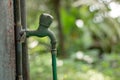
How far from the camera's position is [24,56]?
1.64 metres

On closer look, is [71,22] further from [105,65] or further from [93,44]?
[105,65]

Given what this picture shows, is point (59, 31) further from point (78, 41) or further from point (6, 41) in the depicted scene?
point (6, 41)

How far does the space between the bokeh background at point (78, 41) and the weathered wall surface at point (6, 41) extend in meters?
2.81

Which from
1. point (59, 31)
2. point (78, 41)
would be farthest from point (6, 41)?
point (78, 41)

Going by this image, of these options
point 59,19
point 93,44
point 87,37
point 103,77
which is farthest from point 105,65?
point 93,44

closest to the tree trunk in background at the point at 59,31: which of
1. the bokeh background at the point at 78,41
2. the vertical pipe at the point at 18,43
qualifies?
the bokeh background at the point at 78,41

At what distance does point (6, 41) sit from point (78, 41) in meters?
5.52

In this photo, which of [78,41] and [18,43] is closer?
[18,43]

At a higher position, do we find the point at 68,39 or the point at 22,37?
the point at 68,39

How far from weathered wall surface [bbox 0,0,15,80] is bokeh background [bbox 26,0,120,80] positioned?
9.21 ft

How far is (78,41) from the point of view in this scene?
7000 mm

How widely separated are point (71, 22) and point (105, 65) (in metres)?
1.70

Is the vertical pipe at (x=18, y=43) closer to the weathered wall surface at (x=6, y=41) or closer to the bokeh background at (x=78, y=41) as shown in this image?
the weathered wall surface at (x=6, y=41)

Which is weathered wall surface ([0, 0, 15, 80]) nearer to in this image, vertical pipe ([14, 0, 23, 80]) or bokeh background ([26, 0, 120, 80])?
vertical pipe ([14, 0, 23, 80])
